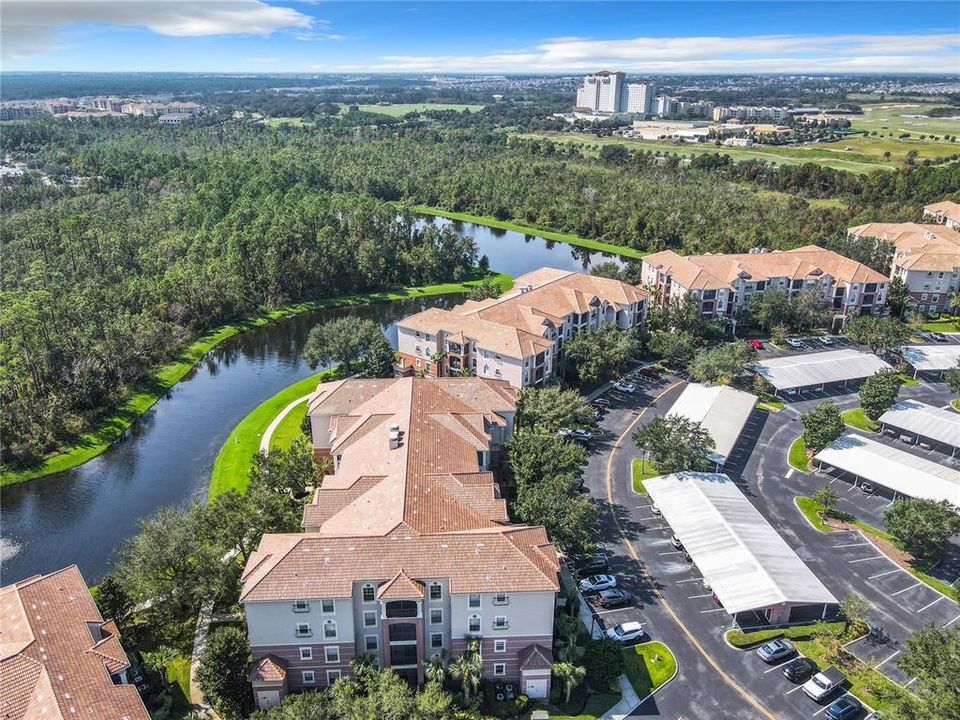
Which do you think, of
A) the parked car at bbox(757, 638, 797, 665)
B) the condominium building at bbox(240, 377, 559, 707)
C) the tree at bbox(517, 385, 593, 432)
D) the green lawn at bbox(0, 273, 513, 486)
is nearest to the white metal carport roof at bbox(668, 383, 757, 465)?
the tree at bbox(517, 385, 593, 432)

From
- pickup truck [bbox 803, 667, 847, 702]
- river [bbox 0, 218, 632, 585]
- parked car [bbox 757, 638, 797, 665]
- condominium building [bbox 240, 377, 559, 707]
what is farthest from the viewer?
river [bbox 0, 218, 632, 585]

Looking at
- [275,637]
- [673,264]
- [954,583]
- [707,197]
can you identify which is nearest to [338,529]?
[275,637]

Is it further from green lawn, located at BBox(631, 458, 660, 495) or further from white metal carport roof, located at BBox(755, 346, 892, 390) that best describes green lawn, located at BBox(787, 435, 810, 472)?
green lawn, located at BBox(631, 458, 660, 495)

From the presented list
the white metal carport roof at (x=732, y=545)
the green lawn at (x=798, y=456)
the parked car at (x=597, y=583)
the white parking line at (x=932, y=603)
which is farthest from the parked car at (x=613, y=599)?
the green lawn at (x=798, y=456)

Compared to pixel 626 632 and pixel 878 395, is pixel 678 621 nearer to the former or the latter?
pixel 626 632

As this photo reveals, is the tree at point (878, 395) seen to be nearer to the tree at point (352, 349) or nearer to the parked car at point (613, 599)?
the parked car at point (613, 599)

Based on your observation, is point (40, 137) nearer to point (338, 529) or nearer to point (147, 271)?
point (147, 271)

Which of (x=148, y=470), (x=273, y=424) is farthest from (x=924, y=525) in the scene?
(x=148, y=470)
